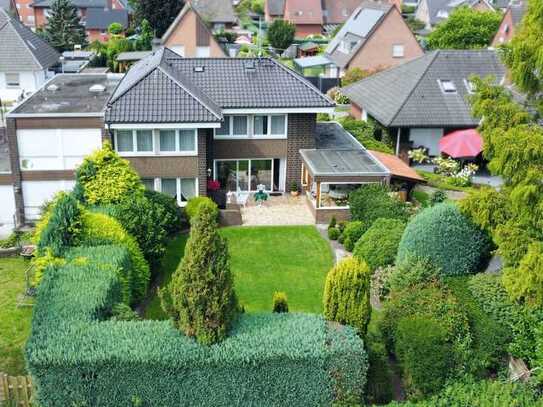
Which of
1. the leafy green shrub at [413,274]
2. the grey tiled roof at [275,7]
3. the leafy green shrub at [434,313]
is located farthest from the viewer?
the grey tiled roof at [275,7]

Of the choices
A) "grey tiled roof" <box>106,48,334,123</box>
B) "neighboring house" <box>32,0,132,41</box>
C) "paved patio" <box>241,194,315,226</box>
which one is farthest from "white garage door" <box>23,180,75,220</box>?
"neighboring house" <box>32,0,132,41</box>

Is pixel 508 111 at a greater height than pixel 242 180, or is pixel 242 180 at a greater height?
pixel 508 111

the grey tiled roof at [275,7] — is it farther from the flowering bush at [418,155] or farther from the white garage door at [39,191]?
the white garage door at [39,191]

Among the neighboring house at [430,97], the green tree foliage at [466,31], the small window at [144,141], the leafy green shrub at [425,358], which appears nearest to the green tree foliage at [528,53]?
the leafy green shrub at [425,358]

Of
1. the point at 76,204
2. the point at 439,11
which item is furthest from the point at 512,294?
the point at 439,11

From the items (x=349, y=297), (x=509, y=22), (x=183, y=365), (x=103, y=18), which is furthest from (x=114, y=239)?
(x=103, y=18)

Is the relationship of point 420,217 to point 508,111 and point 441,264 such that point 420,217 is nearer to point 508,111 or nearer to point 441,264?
point 441,264
